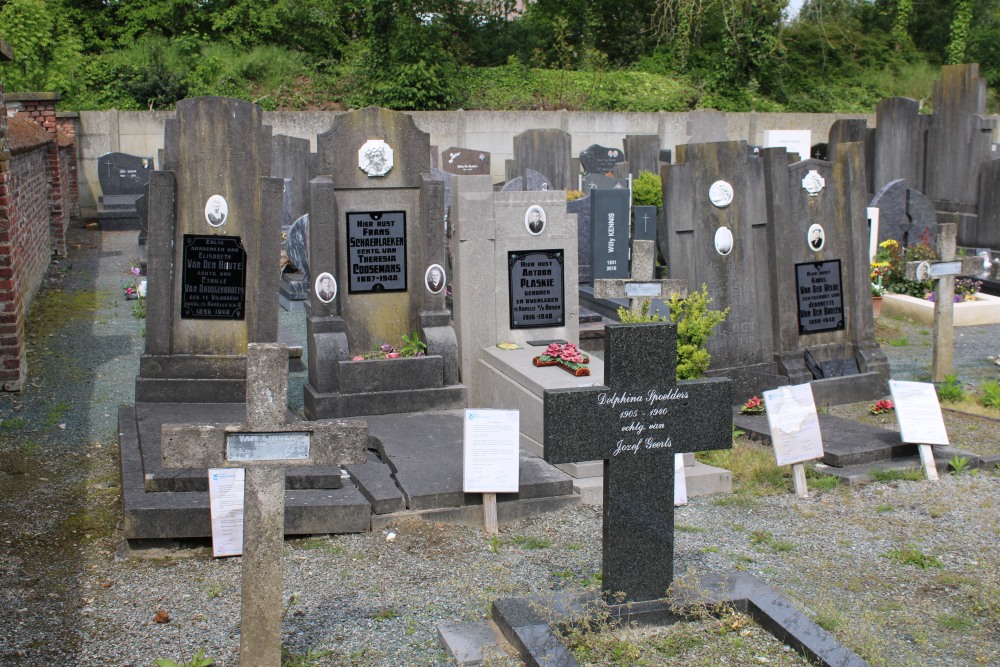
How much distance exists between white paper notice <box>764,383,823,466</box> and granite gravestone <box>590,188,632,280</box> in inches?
216

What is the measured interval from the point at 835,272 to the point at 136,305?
8.16 metres

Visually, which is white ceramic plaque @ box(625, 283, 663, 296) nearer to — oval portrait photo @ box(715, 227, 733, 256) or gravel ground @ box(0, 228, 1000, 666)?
gravel ground @ box(0, 228, 1000, 666)

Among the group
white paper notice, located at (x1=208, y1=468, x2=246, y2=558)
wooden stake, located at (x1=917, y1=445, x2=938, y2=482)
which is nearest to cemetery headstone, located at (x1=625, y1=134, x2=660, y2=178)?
wooden stake, located at (x1=917, y1=445, x2=938, y2=482)

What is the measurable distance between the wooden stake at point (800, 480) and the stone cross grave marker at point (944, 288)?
11.2 ft

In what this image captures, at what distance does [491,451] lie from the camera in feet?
19.9

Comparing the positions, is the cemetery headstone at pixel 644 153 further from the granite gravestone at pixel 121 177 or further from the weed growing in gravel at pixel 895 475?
the weed growing in gravel at pixel 895 475

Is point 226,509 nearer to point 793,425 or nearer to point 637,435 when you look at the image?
point 637,435

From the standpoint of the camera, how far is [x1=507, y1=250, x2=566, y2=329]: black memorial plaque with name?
845 centimetres

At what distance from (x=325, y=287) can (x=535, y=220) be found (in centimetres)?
181

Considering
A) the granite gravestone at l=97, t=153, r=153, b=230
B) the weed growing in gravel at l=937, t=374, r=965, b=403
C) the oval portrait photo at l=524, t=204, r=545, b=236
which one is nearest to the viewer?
the oval portrait photo at l=524, t=204, r=545, b=236

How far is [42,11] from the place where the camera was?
74.2 ft

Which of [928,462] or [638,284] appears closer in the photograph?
[928,462]

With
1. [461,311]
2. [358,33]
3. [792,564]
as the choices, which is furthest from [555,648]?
[358,33]

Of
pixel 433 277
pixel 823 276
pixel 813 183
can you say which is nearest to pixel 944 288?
pixel 823 276
